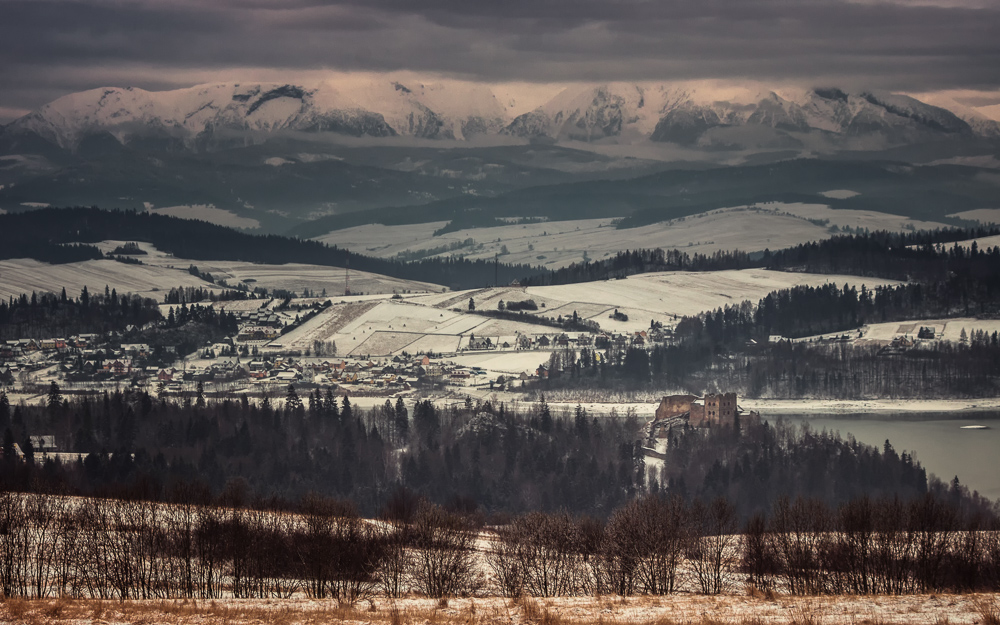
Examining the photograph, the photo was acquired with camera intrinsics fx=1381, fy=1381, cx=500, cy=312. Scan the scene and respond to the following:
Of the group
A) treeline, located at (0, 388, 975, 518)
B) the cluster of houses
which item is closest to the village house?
treeline, located at (0, 388, 975, 518)

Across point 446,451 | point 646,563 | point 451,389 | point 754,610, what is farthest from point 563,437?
point 754,610

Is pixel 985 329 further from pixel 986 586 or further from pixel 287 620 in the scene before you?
pixel 287 620

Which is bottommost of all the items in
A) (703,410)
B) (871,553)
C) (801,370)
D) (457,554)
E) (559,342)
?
(703,410)

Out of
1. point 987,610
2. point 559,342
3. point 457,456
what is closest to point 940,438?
point 457,456

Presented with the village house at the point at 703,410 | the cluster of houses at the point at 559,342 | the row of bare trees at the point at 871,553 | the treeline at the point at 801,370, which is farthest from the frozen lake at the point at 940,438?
the row of bare trees at the point at 871,553

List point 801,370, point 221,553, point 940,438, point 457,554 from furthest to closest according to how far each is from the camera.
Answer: point 801,370
point 940,438
point 221,553
point 457,554

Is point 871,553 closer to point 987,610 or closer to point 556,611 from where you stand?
point 987,610
